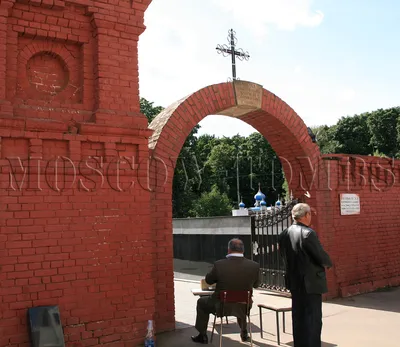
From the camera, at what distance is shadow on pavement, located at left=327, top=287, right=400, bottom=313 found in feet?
25.1

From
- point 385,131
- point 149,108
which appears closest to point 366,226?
point 149,108

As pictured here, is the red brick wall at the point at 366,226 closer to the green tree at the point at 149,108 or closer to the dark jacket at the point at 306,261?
the dark jacket at the point at 306,261

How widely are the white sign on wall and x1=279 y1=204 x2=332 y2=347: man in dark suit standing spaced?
4.26m

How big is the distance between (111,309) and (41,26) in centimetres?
363

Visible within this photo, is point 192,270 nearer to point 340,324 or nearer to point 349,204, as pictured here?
point 349,204

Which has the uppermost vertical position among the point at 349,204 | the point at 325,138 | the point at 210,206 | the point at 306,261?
the point at 325,138

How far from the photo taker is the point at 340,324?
21.4ft

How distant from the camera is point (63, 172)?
5148mm

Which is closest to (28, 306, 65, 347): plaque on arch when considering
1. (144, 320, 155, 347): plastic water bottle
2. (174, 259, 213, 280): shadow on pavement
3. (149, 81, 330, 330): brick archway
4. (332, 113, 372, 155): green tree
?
(144, 320, 155, 347): plastic water bottle

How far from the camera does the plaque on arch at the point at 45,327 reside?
4602 millimetres

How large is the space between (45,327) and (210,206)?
32.5 m

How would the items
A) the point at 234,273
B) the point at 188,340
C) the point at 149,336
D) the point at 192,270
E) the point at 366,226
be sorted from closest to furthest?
the point at 234,273, the point at 149,336, the point at 188,340, the point at 366,226, the point at 192,270

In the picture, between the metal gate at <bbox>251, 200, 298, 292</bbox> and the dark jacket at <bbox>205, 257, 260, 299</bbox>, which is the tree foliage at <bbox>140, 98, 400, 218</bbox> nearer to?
the metal gate at <bbox>251, 200, 298, 292</bbox>

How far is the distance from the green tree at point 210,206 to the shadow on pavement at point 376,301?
2705 centimetres
